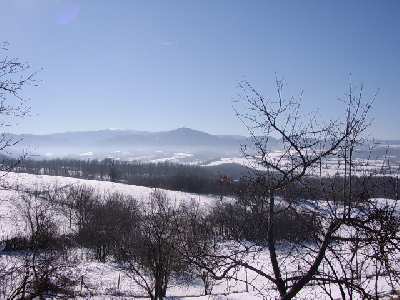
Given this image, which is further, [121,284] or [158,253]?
[121,284]

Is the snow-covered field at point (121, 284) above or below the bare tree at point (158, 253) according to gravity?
below

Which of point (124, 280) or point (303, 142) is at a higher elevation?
point (303, 142)

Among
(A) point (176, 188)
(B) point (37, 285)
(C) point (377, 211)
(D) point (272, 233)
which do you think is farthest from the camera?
(A) point (176, 188)

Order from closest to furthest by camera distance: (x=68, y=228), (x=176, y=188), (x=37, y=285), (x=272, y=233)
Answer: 1. (x=272, y=233)
2. (x=37, y=285)
3. (x=68, y=228)
4. (x=176, y=188)

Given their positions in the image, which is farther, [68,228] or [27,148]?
[68,228]

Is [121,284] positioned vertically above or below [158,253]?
below

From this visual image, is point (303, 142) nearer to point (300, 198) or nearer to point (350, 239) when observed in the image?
point (300, 198)

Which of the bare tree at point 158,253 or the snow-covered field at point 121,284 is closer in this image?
the bare tree at point 158,253

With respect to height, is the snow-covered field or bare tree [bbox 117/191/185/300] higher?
bare tree [bbox 117/191/185/300]

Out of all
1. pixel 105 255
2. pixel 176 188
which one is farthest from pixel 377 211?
pixel 176 188

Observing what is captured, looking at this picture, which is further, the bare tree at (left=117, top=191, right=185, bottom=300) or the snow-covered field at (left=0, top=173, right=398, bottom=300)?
the snow-covered field at (left=0, top=173, right=398, bottom=300)

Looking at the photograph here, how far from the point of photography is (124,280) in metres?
54.5

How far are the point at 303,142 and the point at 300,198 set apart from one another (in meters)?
1.21

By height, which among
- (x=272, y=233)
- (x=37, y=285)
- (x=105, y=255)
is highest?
(x=272, y=233)
